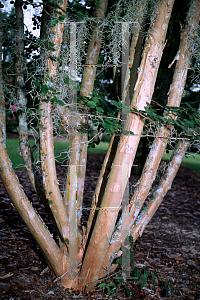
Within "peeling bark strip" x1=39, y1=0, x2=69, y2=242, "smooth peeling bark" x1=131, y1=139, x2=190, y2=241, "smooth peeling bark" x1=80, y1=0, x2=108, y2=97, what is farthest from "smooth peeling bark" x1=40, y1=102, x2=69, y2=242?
"smooth peeling bark" x1=131, y1=139, x2=190, y2=241

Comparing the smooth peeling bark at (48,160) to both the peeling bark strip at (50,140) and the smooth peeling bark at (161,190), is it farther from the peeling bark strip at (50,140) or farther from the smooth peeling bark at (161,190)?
the smooth peeling bark at (161,190)

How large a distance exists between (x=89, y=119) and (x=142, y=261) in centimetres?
166

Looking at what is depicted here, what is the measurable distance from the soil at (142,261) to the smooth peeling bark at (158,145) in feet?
1.06

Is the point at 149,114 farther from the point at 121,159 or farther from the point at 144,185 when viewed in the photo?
the point at 144,185

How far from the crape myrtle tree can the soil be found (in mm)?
172

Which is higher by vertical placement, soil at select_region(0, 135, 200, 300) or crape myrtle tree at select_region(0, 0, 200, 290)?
crape myrtle tree at select_region(0, 0, 200, 290)

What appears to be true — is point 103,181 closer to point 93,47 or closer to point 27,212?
point 27,212

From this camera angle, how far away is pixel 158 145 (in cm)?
232

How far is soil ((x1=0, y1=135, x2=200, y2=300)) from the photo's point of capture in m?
2.01

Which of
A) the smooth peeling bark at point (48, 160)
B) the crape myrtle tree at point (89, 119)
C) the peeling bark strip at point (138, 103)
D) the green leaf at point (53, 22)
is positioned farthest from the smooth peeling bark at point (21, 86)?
the peeling bark strip at point (138, 103)

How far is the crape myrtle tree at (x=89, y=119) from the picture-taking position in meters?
1.80

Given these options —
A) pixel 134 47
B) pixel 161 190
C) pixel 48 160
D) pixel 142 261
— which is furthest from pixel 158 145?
pixel 142 261

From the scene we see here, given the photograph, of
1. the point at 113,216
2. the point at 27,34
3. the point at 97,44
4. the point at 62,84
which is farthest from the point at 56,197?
the point at 27,34

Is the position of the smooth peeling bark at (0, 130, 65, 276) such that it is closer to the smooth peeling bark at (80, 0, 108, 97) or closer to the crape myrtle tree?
the crape myrtle tree
